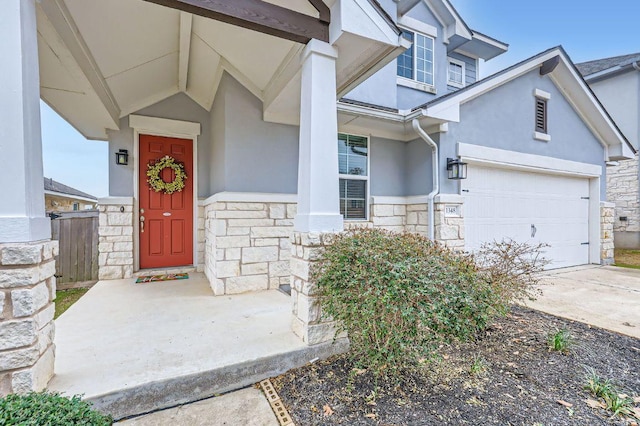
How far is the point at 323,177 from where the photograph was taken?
8.90ft

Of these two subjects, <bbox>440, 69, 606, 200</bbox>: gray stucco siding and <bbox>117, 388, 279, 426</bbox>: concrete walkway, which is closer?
<bbox>117, 388, 279, 426</bbox>: concrete walkway

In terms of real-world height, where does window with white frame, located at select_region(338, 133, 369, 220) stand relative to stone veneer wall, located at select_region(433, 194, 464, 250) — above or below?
above

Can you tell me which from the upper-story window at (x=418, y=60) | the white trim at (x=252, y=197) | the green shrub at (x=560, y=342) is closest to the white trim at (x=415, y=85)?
the upper-story window at (x=418, y=60)

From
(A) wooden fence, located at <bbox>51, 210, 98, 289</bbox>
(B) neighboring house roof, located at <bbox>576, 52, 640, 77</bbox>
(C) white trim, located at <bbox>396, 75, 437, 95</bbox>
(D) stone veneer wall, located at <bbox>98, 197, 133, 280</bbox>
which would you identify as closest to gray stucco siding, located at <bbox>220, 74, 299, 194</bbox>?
(D) stone veneer wall, located at <bbox>98, 197, 133, 280</bbox>

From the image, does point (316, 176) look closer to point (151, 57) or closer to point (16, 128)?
point (16, 128)

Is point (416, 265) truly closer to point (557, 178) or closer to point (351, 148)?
point (351, 148)

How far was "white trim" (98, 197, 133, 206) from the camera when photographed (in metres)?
4.70

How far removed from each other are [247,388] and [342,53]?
3.09 meters

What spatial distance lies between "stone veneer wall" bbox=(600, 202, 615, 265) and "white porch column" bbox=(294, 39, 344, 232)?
773cm

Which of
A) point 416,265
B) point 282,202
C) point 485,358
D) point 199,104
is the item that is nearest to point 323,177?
point 416,265

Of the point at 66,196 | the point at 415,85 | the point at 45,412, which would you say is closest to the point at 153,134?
the point at 45,412

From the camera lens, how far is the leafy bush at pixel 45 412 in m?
1.11

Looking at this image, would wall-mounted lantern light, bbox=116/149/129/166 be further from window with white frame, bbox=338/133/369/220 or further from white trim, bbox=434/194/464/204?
white trim, bbox=434/194/464/204

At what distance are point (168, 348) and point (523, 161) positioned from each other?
260 inches
